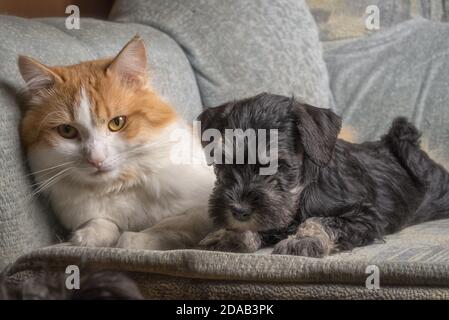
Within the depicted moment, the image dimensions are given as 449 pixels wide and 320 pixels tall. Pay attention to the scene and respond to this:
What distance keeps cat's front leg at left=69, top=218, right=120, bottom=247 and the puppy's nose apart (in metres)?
0.43

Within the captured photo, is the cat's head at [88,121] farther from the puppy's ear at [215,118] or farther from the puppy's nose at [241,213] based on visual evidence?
the puppy's nose at [241,213]

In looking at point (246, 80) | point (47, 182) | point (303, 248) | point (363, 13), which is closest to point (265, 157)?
point (303, 248)

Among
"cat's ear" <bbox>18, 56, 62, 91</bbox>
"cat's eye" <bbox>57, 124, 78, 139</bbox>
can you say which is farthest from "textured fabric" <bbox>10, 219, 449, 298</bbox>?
"cat's ear" <bbox>18, 56, 62, 91</bbox>

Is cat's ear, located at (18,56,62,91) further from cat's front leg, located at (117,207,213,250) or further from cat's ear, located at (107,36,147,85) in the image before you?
cat's front leg, located at (117,207,213,250)

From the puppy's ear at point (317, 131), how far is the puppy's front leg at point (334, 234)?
0.19 meters

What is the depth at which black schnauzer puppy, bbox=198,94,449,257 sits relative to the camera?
1.99 metres

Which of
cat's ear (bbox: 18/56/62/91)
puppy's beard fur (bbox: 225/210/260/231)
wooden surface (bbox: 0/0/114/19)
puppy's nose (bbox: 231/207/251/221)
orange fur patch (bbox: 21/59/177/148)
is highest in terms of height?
wooden surface (bbox: 0/0/114/19)

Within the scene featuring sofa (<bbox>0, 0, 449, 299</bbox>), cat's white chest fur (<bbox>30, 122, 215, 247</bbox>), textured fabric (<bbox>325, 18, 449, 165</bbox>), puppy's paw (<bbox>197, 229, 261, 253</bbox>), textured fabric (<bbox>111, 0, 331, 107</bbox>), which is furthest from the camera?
textured fabric (<bbox>325, 18, 449, 165</bbox>)

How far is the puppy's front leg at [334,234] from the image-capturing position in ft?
6.37

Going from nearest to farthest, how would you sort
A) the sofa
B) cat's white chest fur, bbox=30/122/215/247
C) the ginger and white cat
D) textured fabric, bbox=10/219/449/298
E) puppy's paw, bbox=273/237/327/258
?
textured fabric, bbox=10/219/449/298, the sofa, puppy's paw, bbox=273/237/327/258, the ginger and white cat, cat's white chest fur, bbox=30/122/215/247

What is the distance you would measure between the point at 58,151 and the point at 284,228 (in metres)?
0.74

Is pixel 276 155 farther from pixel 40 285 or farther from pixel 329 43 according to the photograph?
pixel 329 43
